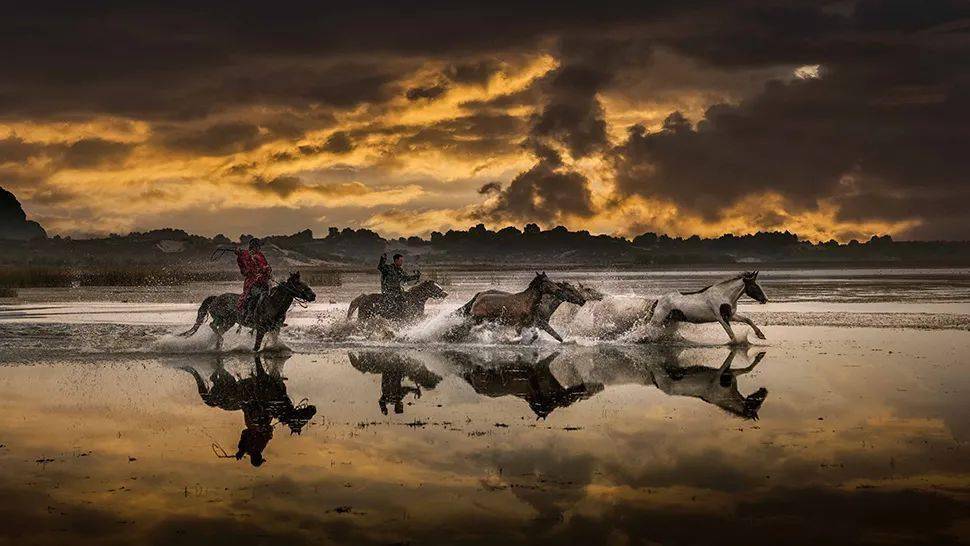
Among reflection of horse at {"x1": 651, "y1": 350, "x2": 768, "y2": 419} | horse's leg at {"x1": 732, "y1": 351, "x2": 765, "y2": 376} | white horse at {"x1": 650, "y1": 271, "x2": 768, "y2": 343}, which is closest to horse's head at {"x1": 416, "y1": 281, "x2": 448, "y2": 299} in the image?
white horse at {"x1": 650, "y1": 271, "x2": 768, "y2": 343}

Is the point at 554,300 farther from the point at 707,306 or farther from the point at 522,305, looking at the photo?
the point at 707,306

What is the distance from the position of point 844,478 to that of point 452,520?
4.05 m

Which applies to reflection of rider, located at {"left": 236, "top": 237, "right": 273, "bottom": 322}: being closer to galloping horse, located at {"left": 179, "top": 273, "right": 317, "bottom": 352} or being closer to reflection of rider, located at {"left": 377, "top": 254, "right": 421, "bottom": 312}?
galloping horse, located at {"left": 179, "top": 273, "right": 317, "bottom": 352}

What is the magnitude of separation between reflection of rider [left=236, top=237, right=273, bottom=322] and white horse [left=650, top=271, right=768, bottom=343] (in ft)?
30.8

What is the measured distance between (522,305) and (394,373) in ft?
21.1

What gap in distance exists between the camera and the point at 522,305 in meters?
25.2

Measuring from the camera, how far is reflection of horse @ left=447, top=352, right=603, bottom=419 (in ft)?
51.0

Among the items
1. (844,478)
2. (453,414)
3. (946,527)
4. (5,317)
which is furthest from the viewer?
(5,317)

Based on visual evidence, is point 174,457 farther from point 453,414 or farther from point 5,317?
point 5,317

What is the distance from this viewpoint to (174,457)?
11.4 m

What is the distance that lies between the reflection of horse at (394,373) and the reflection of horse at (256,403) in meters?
1.39

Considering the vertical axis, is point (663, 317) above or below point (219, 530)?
above

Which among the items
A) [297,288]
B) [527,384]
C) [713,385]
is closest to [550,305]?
[297,288]

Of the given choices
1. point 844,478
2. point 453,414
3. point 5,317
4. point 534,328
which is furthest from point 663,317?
point 5,317
